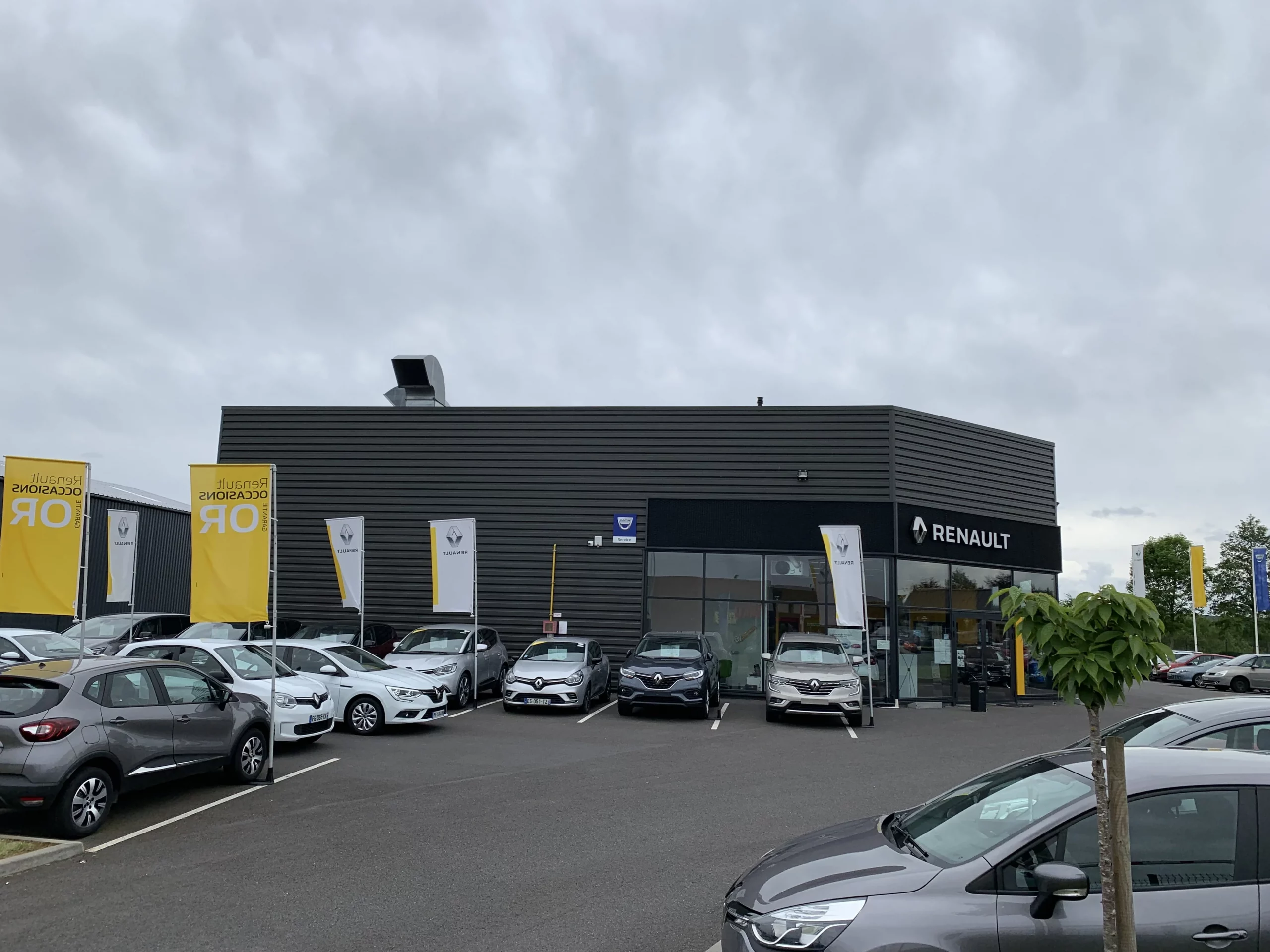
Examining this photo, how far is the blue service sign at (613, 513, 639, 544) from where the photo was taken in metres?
22.4

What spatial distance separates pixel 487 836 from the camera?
766cm

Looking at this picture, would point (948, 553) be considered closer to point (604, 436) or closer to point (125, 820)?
point (604, 436)

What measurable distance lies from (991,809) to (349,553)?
58.0 ft

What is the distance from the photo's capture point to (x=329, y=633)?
785 inches

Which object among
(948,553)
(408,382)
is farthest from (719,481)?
(408,382)

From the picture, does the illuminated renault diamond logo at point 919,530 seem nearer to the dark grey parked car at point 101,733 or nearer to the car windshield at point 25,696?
the dark grey parked car at point 101,733

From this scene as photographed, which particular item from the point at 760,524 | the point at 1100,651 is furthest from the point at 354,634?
the point at 1100,651

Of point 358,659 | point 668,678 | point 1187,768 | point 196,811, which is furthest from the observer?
point 668,678

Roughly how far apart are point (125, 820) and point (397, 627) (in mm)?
14635

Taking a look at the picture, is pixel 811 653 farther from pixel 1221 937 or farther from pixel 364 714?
pixel 1221 937

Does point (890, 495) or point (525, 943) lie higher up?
point (890, 495)

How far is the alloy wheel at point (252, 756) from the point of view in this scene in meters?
9.64

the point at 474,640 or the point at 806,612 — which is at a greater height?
the point at 806,612

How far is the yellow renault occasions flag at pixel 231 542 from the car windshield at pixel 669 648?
8793 millimetres
